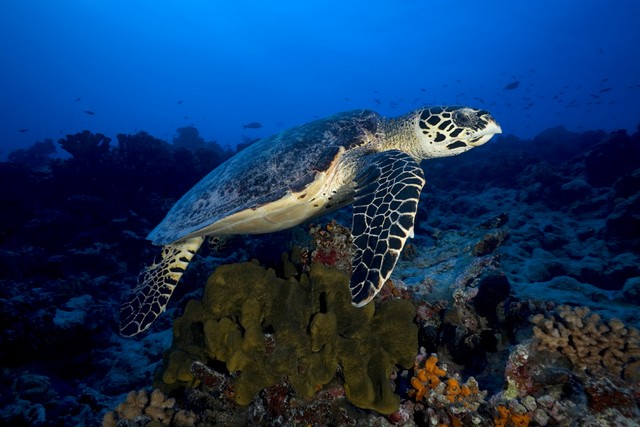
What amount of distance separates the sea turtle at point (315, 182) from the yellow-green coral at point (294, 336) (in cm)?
65

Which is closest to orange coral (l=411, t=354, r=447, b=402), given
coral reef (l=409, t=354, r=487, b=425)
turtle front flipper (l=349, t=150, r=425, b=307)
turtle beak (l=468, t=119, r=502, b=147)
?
coral reef (l=409, t=354, r=487, b=425)

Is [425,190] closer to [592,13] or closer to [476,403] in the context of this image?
[476,403]

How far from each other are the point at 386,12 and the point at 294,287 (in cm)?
9062

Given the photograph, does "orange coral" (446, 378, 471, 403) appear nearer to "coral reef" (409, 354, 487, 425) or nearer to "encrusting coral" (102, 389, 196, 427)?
"coral reef" (409, 354, 487, 425)

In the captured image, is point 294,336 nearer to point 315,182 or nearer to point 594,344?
point 315,182

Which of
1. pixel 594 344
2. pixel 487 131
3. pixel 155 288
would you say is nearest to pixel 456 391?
pixel 594 344

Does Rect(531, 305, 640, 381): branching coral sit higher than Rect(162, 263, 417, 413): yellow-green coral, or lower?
lower

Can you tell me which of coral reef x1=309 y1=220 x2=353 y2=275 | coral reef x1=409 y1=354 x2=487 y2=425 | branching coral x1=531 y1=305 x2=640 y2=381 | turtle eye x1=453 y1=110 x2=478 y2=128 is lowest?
coral reef x1=409 y1=354 x2=487 y2=425

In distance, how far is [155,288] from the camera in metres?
4.14

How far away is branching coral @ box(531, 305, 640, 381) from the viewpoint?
2150 millimetres

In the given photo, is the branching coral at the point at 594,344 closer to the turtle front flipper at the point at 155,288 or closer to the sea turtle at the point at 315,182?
the sea turtle at the point at 315,182

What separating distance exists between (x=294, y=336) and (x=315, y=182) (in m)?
1.88

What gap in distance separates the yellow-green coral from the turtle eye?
8.91 feet

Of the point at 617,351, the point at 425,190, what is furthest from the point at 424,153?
the point at 425,190
